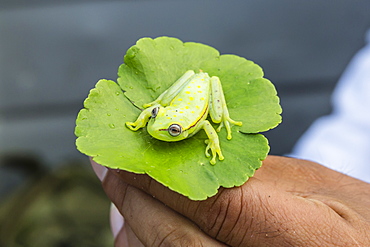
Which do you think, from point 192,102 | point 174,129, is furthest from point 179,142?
point 192,102

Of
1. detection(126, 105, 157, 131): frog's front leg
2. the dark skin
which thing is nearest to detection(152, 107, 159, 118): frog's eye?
detection(126, 105, 157, 131): frog's front leg

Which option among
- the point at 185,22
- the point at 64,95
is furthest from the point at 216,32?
the point at 64,95

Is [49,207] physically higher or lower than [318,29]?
lower

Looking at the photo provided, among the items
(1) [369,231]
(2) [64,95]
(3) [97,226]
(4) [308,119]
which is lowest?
(3) [97,226]

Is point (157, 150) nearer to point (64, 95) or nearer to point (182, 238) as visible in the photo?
point (182, 238)

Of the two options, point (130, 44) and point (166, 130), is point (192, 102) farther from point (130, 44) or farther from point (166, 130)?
point (130, 44)
